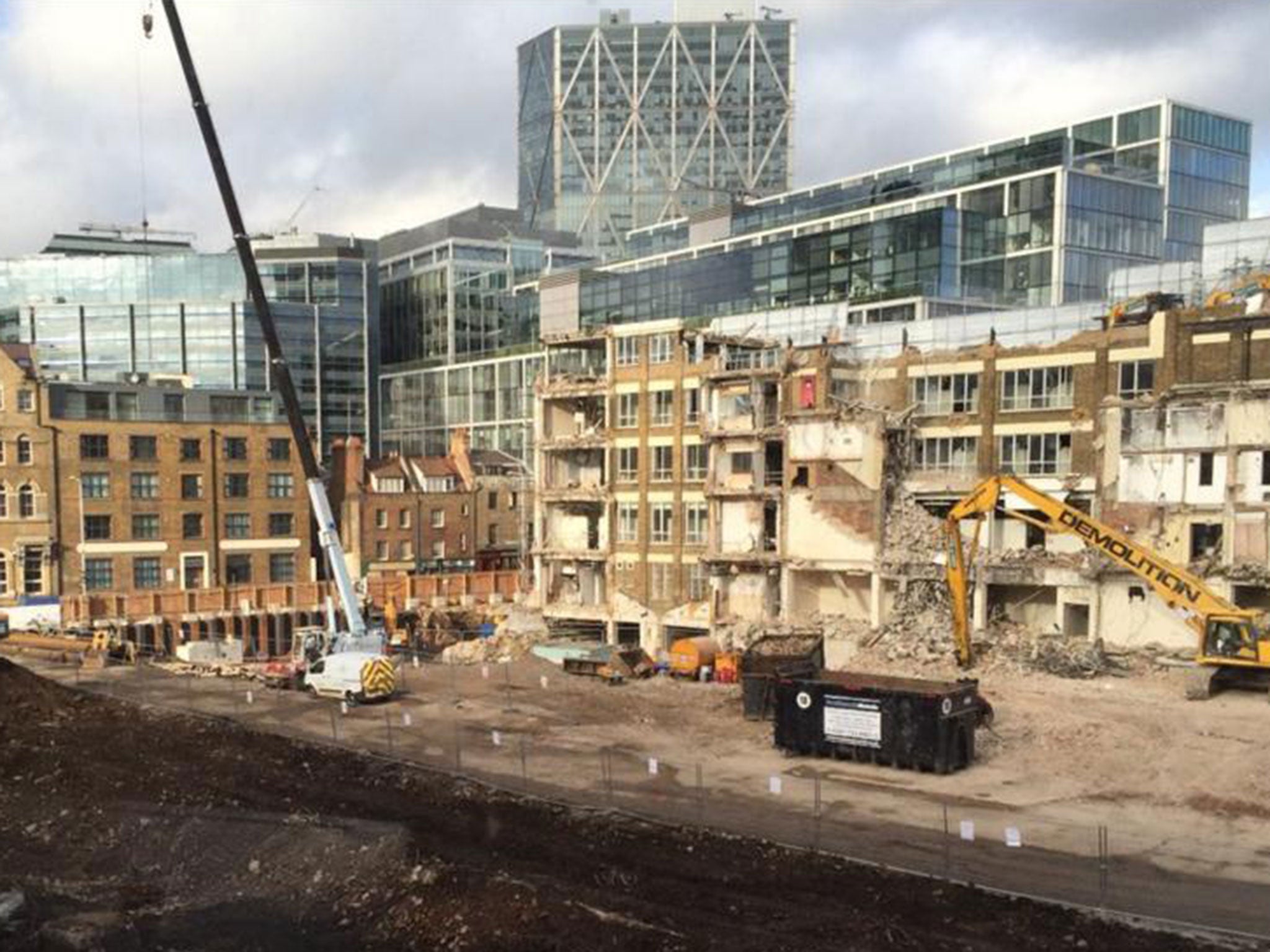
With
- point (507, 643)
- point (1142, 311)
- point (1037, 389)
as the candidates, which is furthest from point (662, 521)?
point (1142, 311)

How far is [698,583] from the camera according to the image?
68375 millimetres

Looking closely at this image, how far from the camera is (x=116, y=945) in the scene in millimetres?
25188

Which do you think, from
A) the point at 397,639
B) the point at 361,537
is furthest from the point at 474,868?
the point at 361,537

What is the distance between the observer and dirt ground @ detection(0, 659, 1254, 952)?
22.7 metres

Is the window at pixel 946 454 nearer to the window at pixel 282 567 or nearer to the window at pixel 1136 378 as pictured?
the window at pixel 1136 378

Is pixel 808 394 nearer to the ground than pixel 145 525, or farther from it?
farther from it

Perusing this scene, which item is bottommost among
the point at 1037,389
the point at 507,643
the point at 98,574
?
the point at 507,643

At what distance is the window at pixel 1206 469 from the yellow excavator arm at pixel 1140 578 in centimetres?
456

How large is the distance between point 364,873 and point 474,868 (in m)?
2.94

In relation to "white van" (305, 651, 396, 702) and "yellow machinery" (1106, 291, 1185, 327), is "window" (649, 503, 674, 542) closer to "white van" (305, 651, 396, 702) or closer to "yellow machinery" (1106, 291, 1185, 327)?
"white van" (305, 651, 396, 702)

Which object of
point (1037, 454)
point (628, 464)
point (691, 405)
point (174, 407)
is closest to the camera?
point (1037, 454)

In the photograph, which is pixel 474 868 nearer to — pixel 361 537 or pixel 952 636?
pixel 952 636

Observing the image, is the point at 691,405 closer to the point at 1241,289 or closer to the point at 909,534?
the point at 909,534

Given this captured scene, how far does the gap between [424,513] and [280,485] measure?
12226 millimetres
